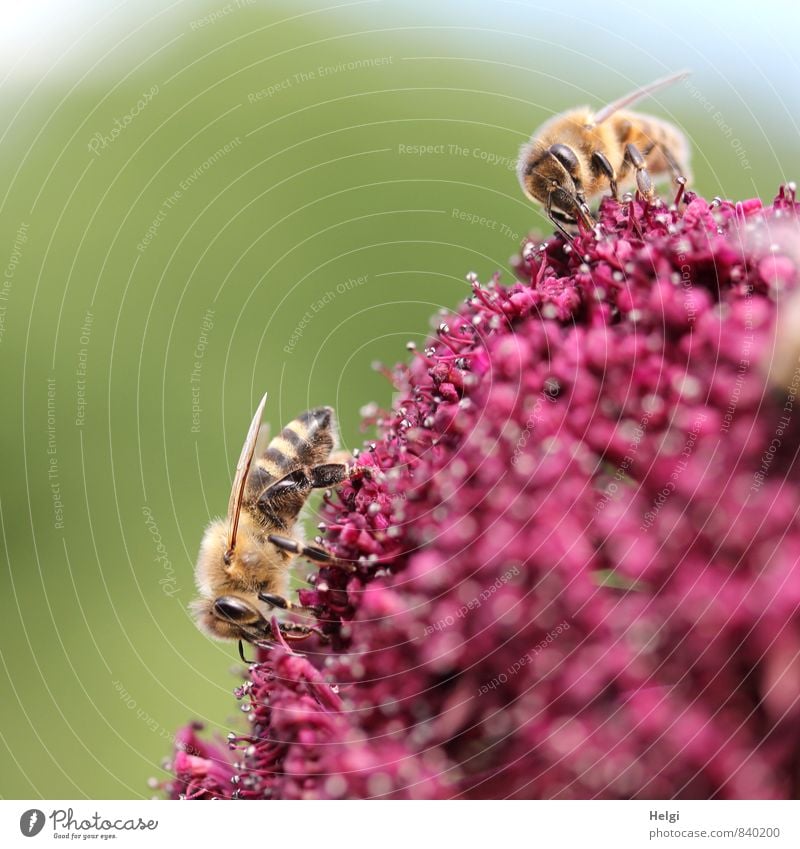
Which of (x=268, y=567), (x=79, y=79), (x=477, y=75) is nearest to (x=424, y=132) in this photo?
(x=477, y=75)

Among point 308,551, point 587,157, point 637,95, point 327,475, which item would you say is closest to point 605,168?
point 587,157

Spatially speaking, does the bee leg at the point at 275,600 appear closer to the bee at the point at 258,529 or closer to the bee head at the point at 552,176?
the bee at the point at 258,529

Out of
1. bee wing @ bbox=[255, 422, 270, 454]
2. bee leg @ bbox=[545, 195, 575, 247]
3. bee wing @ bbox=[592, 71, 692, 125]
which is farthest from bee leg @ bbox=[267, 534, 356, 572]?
bee wing @ bbox=[592, 71, 692, 125]

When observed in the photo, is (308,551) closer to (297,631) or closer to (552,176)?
(297,631)

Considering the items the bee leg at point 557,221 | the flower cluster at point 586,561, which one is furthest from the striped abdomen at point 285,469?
the bee leg at point 557,221

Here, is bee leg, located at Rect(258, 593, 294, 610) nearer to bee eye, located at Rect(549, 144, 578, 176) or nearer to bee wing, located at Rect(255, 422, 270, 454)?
bee wing, located at Rect(255, 422, 270, 454)

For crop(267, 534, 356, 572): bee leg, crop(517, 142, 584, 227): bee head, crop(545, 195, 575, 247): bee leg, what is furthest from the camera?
crop(517, 142, 584, 227): bee head
